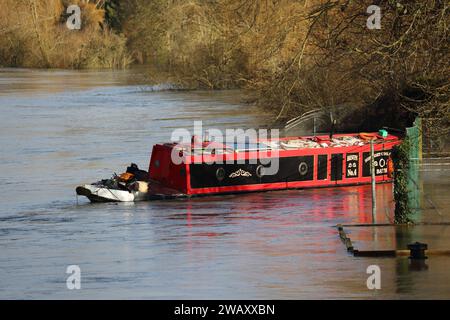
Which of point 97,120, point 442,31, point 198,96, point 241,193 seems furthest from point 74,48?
point 442,31

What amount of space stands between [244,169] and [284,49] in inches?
483

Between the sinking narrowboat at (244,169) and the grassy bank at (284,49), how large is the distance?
2.10 meters

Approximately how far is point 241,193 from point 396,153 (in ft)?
40.6

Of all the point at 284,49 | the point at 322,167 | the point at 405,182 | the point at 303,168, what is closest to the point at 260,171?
the point at 303,168

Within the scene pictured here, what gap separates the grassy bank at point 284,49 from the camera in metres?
29.2

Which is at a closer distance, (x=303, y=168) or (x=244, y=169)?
(x=244, y=169)

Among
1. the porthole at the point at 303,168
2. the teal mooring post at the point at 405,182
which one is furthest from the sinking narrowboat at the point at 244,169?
the teal mooring post at the point at 405,182

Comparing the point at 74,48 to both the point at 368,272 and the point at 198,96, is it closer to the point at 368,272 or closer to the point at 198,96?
the point at 198,96

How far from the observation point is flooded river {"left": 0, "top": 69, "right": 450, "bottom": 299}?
21109mm

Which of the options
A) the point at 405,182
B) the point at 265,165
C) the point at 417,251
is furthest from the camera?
the point at 265,165

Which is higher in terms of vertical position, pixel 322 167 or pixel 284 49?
pixel 284 49

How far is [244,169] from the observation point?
36.5 meters

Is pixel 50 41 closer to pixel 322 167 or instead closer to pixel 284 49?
pixel 284 49

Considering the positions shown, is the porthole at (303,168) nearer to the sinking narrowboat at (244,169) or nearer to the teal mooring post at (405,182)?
the sinking narrowboat at (244,169)
